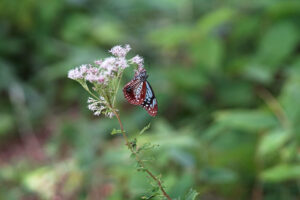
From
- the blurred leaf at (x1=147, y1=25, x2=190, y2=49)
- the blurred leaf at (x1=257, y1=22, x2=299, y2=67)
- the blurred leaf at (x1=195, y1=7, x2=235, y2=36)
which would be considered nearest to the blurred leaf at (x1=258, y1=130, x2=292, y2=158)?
the blurred leaf at (x1=257, y1=22, x2=299, y2=67)

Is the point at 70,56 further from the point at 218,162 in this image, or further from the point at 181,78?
the point at 218,162

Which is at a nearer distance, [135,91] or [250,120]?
[135,91]

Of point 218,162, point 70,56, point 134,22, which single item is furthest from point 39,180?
point 134,22

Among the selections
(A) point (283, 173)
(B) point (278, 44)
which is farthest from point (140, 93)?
(B) point (278, 44)

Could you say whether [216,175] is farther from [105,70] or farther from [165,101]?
[165,101]

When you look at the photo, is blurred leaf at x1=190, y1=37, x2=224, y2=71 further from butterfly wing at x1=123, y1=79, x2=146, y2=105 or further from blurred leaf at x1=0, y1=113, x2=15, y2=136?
butterfly wing at x1=123, y1=79, x2=146, y2=105

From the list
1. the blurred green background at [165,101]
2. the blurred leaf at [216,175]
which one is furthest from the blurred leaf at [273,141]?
the blurred leaf at [216,175]
